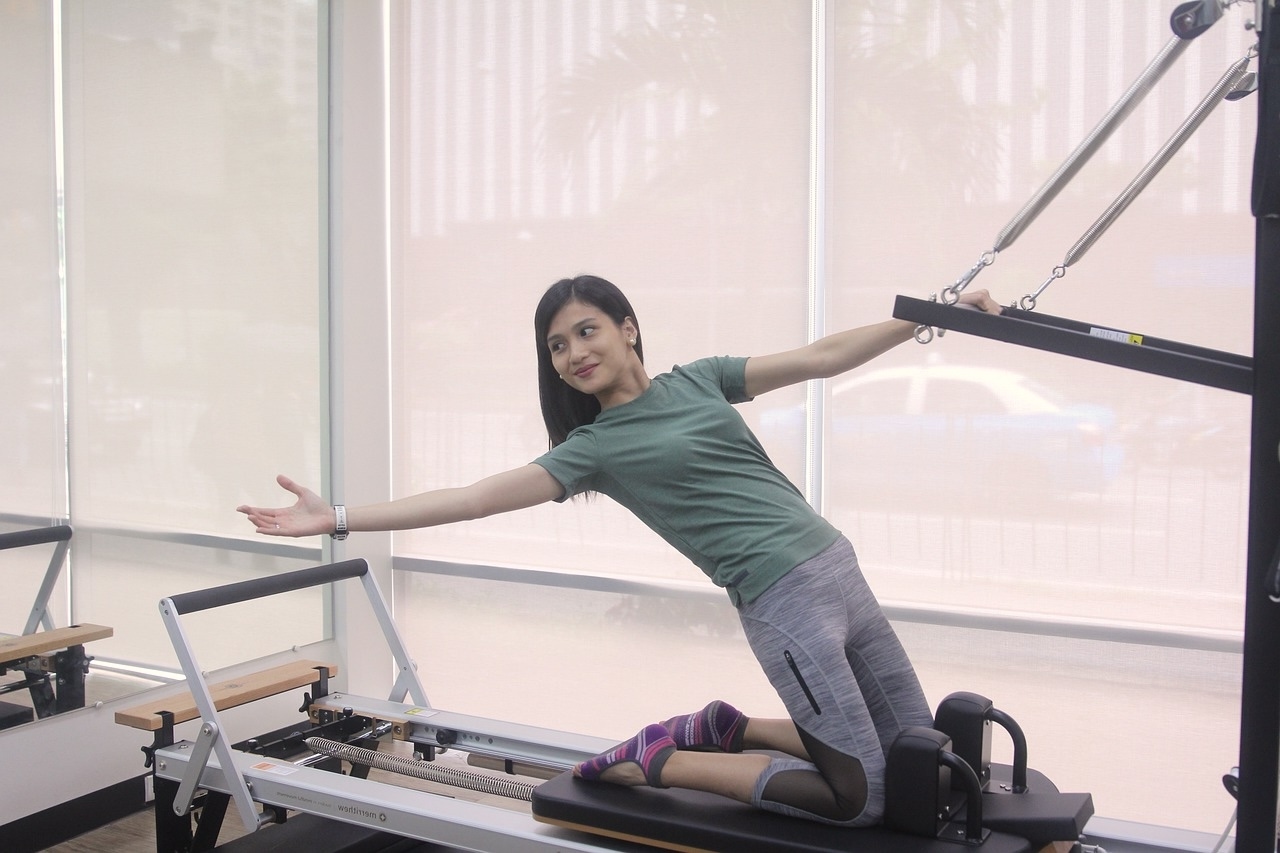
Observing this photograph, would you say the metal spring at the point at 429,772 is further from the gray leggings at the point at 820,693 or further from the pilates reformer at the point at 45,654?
the pilates reformer at the point at 45,654

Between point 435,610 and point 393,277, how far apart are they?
123 centimetres

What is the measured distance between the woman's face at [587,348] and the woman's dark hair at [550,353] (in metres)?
0.02

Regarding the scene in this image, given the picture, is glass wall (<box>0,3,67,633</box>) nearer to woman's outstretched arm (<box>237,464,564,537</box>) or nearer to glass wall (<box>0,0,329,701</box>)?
glass wall (<box>0,0,329,701</box>)

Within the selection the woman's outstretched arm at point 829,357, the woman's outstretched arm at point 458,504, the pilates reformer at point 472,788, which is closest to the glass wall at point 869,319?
the pilates reformer at point 472,788

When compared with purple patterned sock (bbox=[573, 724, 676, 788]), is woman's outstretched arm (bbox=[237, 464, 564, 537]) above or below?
above

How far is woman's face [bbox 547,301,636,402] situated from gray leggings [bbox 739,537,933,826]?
20.5 inches

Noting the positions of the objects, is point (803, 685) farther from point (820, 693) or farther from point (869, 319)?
point (869, 319)

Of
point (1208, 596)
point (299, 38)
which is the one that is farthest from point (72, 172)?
point (1208, 596)

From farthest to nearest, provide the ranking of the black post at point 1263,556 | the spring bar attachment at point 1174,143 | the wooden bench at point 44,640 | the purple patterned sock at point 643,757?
the wooden bench at point 44,640 < the purple patterned sock at point 643,757 < the spring bar attachment at point 1174,143 < the black post at point 1263,556

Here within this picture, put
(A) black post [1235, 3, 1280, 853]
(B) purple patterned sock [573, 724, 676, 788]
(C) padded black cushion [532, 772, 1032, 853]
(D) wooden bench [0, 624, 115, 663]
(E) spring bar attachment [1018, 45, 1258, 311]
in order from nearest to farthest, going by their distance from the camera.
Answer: (A) black post [1235, 3, 1280, 853]
(E) spring bar attachment [1018, 45, 1258, 311]
(C) padded black cushion [532, 772, 1032, 853]
(B) purple patterned sock [573, 724, 676, 788]
(D) wooden bench [0, 624, 115, 663]

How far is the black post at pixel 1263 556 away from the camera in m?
1.55

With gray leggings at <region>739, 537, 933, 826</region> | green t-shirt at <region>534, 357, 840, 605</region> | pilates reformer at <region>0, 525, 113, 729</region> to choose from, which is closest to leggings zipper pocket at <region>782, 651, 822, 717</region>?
gray leggings at <region>739, 537, 933, 826</region>

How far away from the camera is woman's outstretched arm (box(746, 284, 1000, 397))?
2.17 meters

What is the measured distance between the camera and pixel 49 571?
9.86 feet
